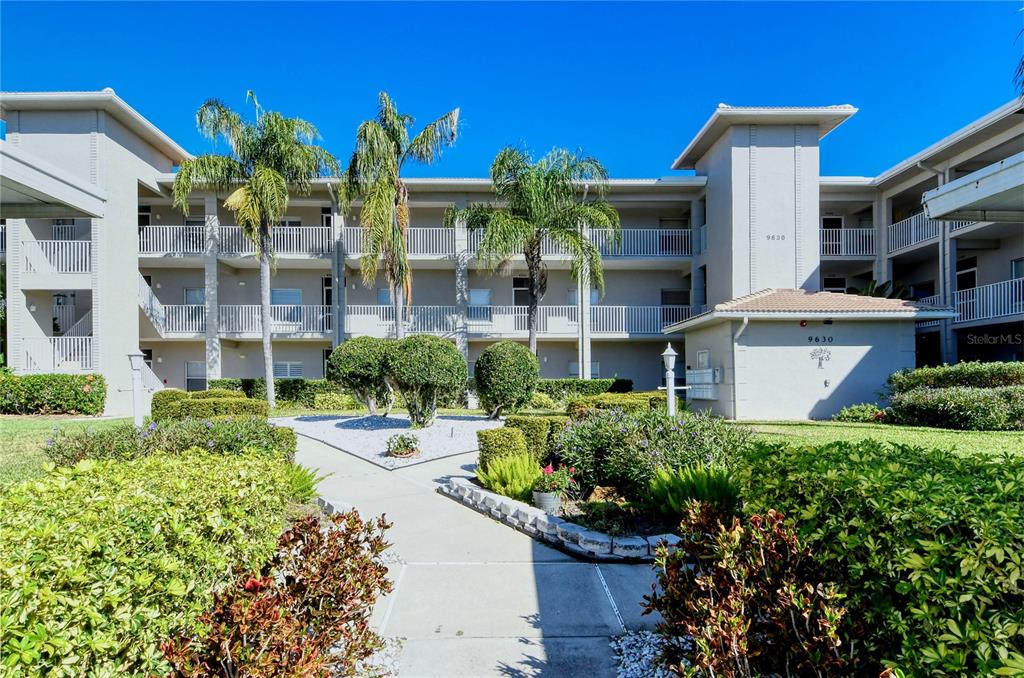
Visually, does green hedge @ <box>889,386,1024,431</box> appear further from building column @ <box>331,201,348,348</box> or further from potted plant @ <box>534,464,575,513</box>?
building column @ <box>331,201,348,348</box>

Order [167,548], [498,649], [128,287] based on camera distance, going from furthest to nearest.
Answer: [128,287] → [498,649] → [167,548]

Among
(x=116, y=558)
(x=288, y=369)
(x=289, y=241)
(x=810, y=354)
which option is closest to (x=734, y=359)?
(x=810, y=354)

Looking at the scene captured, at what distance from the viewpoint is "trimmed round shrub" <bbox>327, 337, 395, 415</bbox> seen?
13.2 metres

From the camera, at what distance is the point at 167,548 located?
2.55 m

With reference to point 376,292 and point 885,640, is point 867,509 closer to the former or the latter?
point 885,640

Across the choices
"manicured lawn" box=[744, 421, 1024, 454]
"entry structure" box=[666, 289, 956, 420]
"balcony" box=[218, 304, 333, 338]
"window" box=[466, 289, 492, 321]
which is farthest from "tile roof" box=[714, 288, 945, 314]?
"balcony" box=[218, 304, 333, 338]

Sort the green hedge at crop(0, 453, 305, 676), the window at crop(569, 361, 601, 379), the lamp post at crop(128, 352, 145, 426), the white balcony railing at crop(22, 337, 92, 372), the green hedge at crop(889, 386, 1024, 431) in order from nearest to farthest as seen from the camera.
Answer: the green hedge at crop(0, 453, 305, 676) < the lamp post at crop(128, 352, 145, 426) < the green hedge at crop(889, 386, 1024, 431) < the white balcony railing at crop(22, 337, 92, 372) < the window at crop(569, 361, 601, 379)

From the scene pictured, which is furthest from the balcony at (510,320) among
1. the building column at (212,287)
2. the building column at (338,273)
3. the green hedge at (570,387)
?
the building column at (212,287)

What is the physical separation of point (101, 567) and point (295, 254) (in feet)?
70.2

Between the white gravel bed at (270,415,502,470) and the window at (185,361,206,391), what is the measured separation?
31.9 feet

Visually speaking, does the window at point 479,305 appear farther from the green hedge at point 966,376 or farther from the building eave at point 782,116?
the green hedge at point 966,376

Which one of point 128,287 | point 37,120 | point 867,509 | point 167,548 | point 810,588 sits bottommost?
point 810,588

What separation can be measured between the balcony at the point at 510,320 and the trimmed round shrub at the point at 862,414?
8.34 meters

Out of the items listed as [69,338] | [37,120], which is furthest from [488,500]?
[37,120]
